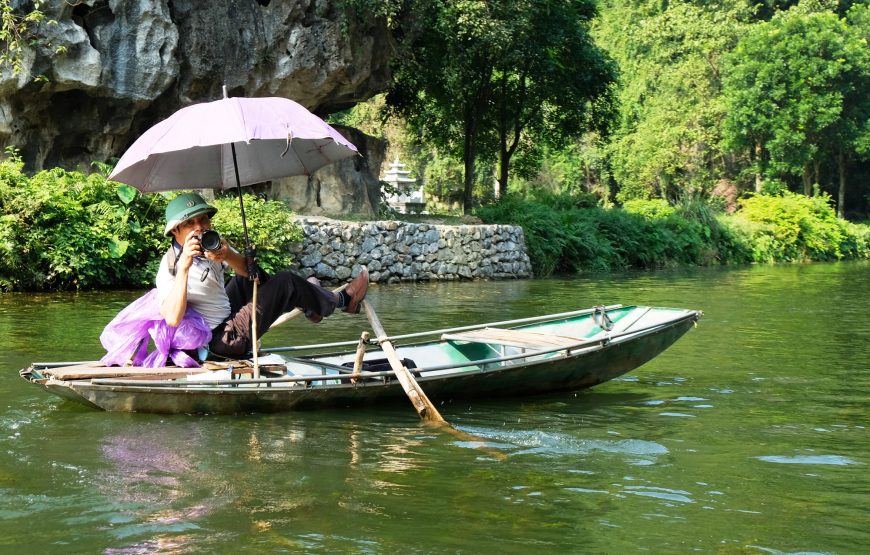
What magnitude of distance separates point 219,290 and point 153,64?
14.2m

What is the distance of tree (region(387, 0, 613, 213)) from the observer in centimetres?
2272

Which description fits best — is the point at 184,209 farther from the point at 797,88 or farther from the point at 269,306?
the point at 797,88

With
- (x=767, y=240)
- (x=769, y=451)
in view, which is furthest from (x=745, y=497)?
(x=767, y=240)

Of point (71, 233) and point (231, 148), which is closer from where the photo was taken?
point (231, 148)

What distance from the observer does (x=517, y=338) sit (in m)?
7.96

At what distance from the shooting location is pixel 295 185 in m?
23.8

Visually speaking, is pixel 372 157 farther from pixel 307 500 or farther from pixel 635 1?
pixel 635 1

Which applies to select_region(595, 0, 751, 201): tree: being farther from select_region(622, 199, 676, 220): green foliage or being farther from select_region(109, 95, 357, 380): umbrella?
select_region(109, 95, 357, 380): umbrella

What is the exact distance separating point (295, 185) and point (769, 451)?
18540 millimetres

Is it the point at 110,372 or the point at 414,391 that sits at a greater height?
the point at 110,372

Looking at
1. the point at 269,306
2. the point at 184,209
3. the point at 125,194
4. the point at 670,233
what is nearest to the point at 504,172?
the point at 670,233

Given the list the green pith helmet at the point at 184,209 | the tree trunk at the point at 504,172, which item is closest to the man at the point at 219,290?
the green pith helmet at the point at 184,209

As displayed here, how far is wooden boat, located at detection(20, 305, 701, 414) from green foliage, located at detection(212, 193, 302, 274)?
385 inches

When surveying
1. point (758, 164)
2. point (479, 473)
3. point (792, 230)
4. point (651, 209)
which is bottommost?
point (479, 473)
